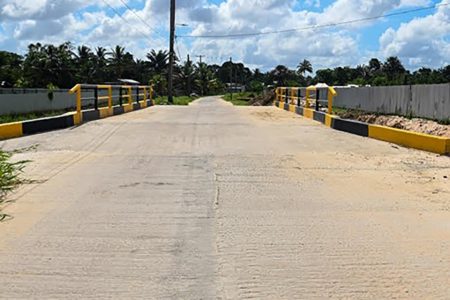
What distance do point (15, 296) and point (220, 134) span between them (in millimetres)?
9685

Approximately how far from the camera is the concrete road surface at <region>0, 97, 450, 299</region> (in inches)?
166

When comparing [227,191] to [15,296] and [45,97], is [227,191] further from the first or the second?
[45,97]

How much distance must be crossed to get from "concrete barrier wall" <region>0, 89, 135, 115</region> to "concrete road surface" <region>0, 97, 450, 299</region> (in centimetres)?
1532


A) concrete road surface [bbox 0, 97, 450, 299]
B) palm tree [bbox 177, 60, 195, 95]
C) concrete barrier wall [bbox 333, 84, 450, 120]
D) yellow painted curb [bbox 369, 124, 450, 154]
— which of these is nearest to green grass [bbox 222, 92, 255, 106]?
palm tree [bbox 177, 60, 195, 95]

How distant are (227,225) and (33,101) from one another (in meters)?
27.9

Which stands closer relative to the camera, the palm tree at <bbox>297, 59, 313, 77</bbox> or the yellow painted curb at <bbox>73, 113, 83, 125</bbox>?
the yellow painted curb at <bbox>73, 113, 83, 125</bbox>

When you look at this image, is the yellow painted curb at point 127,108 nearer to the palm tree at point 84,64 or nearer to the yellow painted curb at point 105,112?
the yellow painted curb at point 105,112

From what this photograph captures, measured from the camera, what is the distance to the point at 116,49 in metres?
84.8

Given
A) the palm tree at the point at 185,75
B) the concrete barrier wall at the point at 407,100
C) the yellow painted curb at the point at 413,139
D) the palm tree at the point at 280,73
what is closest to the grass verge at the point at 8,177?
the yellow painted curb at the point at 413,139

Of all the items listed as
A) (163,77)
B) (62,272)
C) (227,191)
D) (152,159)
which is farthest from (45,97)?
(163,77)

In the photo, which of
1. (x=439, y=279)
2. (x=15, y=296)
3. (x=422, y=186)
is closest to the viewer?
(x=15, y=296)

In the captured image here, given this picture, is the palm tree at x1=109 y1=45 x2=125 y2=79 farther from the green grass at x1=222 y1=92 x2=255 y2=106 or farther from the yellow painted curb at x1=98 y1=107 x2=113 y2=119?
the yellow painted curb at x1=98 y1=107 x2=113 y2=119

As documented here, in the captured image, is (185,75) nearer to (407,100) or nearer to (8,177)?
(407,100)

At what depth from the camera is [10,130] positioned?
1245cm
